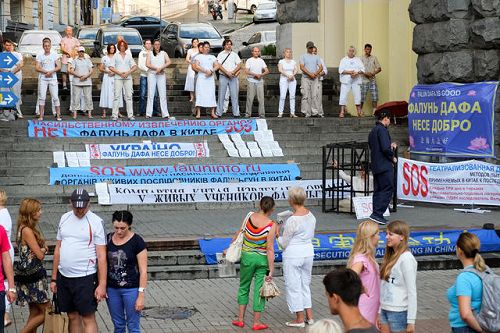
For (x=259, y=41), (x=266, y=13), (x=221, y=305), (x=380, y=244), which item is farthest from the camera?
(x=266, y=13)

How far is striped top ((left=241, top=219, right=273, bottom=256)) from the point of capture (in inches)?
445

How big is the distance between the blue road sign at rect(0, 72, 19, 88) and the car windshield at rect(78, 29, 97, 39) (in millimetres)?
17802

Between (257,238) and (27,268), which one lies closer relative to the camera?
(27,268)

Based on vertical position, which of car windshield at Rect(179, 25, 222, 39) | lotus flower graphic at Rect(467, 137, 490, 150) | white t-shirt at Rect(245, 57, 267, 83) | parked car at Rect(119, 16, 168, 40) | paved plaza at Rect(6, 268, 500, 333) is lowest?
paved plaza at Rect(6, 268, 500, 333)

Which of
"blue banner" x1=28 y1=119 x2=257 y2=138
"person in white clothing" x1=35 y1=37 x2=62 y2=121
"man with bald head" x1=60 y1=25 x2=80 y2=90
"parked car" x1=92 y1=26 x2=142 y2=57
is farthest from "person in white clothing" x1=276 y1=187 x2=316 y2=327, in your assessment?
"parked car" x1=92 y1=26 x2=142 y2=57

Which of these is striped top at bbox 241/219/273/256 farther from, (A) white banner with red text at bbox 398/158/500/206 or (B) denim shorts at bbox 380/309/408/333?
(A) white banner with red text at bbox 398/158/500/206

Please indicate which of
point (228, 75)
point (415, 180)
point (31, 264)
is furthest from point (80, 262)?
point (228, 75)

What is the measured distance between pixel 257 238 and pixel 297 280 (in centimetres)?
62

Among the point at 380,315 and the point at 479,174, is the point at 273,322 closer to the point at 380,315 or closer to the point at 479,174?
the point at 380,315

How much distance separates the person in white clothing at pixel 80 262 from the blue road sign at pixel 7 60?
1247 cm

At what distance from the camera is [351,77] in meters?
25.5

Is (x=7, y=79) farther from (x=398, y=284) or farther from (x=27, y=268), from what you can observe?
(x=398, y=284)

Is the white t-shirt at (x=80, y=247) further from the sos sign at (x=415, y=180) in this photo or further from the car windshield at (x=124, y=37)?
the car windshield at (x=124, y=37)

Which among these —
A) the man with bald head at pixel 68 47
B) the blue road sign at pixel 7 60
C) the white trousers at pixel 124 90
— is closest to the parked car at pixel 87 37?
the man with bald head at pixel 68 47
